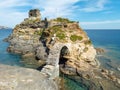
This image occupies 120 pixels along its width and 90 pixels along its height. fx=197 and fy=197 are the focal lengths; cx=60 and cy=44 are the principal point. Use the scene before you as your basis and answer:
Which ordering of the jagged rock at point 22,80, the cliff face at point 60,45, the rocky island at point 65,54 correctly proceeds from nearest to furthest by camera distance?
the jagged rock at point 22,80
the rocky island at point 65,54
the cliff face at point 60,45

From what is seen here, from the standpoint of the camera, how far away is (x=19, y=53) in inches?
2699

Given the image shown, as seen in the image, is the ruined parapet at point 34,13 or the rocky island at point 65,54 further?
the ruined parapet at point 34,13

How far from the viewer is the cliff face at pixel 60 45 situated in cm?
4553

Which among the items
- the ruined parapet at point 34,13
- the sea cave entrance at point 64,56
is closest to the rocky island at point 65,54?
the sea cave entrance at point 64,56

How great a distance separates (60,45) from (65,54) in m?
5.64

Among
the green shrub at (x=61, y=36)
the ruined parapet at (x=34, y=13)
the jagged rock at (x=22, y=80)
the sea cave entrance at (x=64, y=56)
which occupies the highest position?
the ruined parapet at (x=34, y=13)

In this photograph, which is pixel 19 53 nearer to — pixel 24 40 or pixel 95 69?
pixel 24 40

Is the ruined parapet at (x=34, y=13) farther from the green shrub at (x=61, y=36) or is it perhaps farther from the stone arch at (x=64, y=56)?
the stone arch at (x=64, y=56)

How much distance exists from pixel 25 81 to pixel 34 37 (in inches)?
1902

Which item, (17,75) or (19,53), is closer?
(17,75)

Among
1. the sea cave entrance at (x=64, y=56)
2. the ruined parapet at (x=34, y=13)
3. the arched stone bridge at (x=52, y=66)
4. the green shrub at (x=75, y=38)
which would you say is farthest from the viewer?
the ruined parapet at (x=34, y=13)

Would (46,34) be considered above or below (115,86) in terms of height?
above

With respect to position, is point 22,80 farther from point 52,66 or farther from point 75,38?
point 75,38

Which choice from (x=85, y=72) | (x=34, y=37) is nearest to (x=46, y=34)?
(x=34, y=37)
